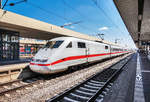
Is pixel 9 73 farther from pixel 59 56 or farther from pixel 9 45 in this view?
pixel 9 45

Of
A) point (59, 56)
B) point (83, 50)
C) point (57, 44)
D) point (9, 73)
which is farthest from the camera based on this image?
point (83, 50)

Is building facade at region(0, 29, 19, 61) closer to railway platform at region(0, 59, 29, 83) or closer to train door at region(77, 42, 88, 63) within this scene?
railway platform at region(0, 59, 29, 83)

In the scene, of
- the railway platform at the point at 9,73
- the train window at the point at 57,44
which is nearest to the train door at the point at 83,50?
the train window at the point at 57,44

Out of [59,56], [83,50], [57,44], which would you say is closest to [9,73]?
[59,56]

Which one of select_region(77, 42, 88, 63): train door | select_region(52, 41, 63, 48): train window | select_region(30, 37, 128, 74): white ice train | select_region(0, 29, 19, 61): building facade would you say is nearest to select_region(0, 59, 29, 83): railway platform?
select_region(30, 37, 128, 74): white ice train

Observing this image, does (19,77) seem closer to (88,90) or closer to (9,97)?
(9,97)

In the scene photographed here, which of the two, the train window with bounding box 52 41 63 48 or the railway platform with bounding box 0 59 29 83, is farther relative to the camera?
the train window with bounding box 52 41 63 48

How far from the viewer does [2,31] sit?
12.4 meters

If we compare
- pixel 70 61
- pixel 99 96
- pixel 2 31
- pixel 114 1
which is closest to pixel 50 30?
pixel 2 31

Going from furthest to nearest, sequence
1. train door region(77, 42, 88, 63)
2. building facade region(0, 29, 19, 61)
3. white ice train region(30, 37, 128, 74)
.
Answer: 1. building facade region(0, 29, 19, 61)
2. train door region(77, 42, 88, 63)
3. white ice train region(30, 37, 128, 74)

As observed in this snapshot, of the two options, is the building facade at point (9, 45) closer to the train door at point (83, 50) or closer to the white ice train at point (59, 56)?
the white ice train at point (59, 56)

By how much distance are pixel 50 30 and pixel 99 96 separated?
10.8 m

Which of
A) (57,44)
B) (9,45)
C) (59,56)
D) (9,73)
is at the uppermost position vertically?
(9,45)

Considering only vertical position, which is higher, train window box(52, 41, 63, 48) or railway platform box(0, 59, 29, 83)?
train window box(52, 41, 63, 48)
